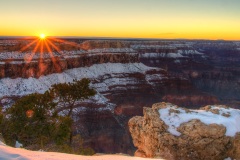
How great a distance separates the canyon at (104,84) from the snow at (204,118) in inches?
877

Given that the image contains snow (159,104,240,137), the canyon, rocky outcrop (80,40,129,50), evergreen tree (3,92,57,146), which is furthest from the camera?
rocky outcrop (80,40,129,50)

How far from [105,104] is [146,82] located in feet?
64.5

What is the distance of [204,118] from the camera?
55.4 feet

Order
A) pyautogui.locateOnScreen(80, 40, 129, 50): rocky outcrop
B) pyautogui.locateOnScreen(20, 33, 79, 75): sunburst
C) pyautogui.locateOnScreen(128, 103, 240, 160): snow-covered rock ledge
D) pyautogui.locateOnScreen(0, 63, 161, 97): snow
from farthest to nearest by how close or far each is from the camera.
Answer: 1. pyautogui.locateOnScreen(80, 40, 129, 50): rocky outcrop
2. pyautogui.locateOnScreen(20, 33, 79, 75): sunburst
3. pyautogui.locateOnScreen(0, 63, 161, 97): snow
4. pyautogui.locateOnScreen(128, 103, 240, 160): snow-covered rock ledge

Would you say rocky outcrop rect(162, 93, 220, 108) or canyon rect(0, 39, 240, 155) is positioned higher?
canyon rect(0, 39, 240, 155)

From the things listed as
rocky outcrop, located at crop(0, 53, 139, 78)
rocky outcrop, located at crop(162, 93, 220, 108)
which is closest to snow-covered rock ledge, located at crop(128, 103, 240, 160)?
rocky outcrop, located at crop(0, 53, 139, 78)

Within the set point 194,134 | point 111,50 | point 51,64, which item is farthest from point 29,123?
point 111,50

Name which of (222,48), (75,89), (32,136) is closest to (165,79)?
(75,89)

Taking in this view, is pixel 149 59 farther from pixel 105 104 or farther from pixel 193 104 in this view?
pixel 105 104

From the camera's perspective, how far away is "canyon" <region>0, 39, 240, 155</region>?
42.5 m

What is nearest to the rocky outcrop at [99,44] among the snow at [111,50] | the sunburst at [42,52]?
the snow at [111,50]

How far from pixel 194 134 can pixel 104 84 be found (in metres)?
45.6

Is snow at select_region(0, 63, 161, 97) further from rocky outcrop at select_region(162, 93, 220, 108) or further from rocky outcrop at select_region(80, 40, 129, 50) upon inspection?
rocky outcrop at select_region(162, 93, 220, 108)

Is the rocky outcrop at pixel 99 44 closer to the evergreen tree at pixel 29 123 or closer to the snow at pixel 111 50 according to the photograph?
the snow at pixel 111 50
